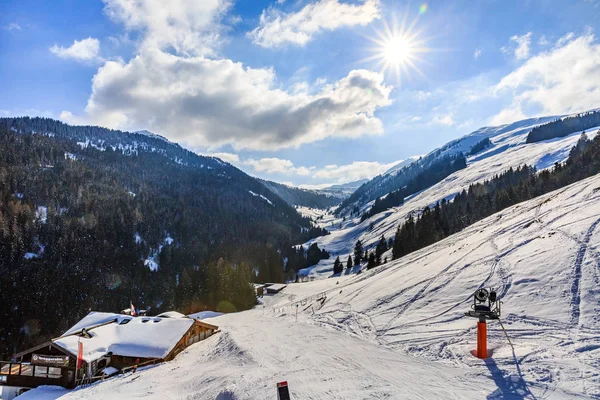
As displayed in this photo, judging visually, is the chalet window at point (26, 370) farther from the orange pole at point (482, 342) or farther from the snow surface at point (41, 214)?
the snow surface at point (41, 214)

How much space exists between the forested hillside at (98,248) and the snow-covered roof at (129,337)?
32.7m

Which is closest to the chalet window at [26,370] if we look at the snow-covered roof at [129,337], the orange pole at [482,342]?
the snow-covered roof at [129,337]

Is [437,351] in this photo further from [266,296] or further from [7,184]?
[7,184]

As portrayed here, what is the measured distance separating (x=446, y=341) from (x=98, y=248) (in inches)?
5473

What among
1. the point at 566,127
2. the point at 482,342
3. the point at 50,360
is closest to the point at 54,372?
the point at 50,360

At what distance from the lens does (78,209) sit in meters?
142

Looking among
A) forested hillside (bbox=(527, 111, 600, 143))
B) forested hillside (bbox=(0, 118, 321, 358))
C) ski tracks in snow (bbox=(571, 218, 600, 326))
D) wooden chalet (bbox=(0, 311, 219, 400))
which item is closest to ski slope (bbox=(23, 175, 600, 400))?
ski tracks in snow (bbox=(571, 218, 600, 326))

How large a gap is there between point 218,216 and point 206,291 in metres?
124

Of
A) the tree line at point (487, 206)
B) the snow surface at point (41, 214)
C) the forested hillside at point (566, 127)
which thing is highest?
the forested hillside at point (566, 127)

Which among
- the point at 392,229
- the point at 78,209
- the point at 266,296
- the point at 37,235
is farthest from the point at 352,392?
the point at 78,209

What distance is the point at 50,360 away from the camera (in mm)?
29391

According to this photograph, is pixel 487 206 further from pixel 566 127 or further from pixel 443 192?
pixel 566 127

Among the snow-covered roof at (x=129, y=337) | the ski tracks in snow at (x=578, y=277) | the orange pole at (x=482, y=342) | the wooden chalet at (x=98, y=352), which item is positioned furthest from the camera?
the snow-covered roof at (x=129, y=337)

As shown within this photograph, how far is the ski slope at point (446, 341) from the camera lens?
12.0m
